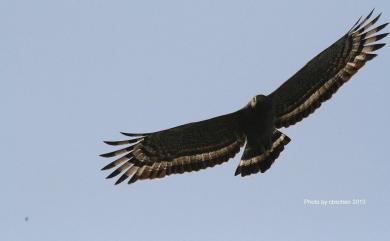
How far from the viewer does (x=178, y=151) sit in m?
23.3

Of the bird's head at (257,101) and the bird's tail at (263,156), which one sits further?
the bird's tail at (263,156)

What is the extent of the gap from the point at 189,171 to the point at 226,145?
81 cm

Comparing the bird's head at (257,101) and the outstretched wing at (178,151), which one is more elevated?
the bird's head at (257,101)

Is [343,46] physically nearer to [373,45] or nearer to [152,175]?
[373,45]

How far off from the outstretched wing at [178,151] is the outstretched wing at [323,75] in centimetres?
93

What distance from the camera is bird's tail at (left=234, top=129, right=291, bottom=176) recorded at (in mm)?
22828

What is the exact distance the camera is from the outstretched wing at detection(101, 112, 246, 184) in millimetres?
23125

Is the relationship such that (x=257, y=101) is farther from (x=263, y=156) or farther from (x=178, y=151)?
(x=178, y=151)

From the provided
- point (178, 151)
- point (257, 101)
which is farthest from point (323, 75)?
point (178, 151)

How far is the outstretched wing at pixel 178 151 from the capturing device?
23.1 m

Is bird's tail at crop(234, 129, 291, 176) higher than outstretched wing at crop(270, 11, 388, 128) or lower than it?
lower

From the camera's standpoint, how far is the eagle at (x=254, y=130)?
22.8 meters

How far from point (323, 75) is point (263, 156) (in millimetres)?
1766

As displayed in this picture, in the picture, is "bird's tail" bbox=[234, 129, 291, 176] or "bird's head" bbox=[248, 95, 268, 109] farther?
"bird's tail" bbox=[234, 129, 291, 176]
